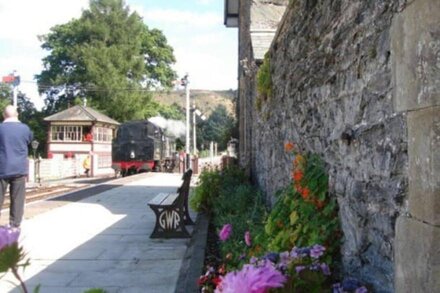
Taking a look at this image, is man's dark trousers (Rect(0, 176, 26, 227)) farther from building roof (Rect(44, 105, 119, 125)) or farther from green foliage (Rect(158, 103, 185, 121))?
green foliage (Rect(158, 103, 185, 121))

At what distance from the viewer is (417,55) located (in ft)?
5.83

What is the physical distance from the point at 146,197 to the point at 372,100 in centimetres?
1139

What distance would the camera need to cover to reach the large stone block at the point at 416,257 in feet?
5.43

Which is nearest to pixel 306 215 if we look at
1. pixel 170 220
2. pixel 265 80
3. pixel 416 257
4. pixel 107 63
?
pixel 416 257

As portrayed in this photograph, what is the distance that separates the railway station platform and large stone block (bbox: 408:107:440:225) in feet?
5.63

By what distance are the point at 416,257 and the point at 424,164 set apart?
32cm

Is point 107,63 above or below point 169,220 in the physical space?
above

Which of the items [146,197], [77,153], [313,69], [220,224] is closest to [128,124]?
[77,153]

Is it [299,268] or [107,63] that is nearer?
[299,268]

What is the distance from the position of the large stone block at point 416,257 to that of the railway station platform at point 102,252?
1.61m

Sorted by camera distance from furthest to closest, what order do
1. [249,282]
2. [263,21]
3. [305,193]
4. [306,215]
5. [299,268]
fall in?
[263,21] → [305,193] → [306,215] → [299,268] → [249,282]

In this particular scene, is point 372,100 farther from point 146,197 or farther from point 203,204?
point 146,197

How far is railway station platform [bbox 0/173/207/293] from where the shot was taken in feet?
16.3

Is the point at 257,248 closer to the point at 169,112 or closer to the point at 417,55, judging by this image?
the point at 417,55
